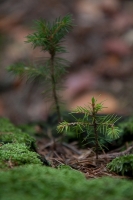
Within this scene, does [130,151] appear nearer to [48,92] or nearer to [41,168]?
[48,92]

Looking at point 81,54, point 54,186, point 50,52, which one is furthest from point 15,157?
point 81,54

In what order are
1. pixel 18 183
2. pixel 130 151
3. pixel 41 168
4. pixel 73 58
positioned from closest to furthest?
pixel 18 183
pixel 41 168
pixel 130 151
pixel 73 58

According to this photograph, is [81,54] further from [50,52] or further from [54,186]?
[54,186]

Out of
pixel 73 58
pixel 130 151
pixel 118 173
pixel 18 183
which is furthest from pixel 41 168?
pixel 73 58

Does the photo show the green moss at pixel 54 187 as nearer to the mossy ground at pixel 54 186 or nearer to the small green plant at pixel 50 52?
the mossy ground at pixel 54 186

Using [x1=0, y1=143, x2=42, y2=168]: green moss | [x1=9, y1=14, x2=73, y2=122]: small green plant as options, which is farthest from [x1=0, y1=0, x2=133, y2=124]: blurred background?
[x1=0, y1=143, x2=42, y2=168]: green moss

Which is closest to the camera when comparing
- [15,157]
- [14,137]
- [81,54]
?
[15,157]

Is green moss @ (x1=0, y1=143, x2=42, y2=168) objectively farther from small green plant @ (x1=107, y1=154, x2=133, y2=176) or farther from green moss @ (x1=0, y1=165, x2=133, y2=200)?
small green plant @ (x1=107, y1=154, x2=133, y2=176)
